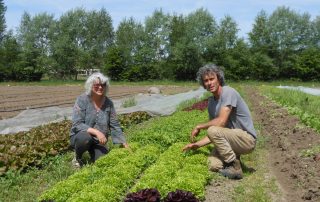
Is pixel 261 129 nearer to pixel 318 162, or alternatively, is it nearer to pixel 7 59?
pixel 318 162

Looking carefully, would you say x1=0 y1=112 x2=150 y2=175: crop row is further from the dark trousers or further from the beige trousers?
the beige trousers

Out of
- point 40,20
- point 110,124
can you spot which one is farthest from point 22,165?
point 40,20

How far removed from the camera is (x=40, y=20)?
61406 millimetres

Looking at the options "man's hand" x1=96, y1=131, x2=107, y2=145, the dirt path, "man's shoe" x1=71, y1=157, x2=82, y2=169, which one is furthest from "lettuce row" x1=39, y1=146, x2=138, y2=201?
the dirt path

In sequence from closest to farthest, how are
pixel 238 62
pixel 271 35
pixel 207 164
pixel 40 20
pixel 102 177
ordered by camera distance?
pixel 102 177 < pixel 207 164 < pixel 238 62 < pixel 271 35 < pixel 40 20

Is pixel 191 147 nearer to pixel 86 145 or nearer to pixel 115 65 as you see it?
pixel 86 145

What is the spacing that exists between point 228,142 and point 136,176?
151 cm

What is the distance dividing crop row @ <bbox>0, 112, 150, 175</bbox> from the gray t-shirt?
329 centimetres

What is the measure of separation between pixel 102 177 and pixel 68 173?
3.32 ft

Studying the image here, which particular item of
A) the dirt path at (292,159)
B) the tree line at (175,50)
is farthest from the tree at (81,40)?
the dirt path at (292,159)

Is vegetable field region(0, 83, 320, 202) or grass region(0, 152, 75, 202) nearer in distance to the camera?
vegetable field region(0, 83, 320, 202)

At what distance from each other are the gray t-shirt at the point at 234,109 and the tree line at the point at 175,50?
4594 cm

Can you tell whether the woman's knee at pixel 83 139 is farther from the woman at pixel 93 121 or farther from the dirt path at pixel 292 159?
the dirt path at pixel 292 159

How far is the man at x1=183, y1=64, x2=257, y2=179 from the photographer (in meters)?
6.48
